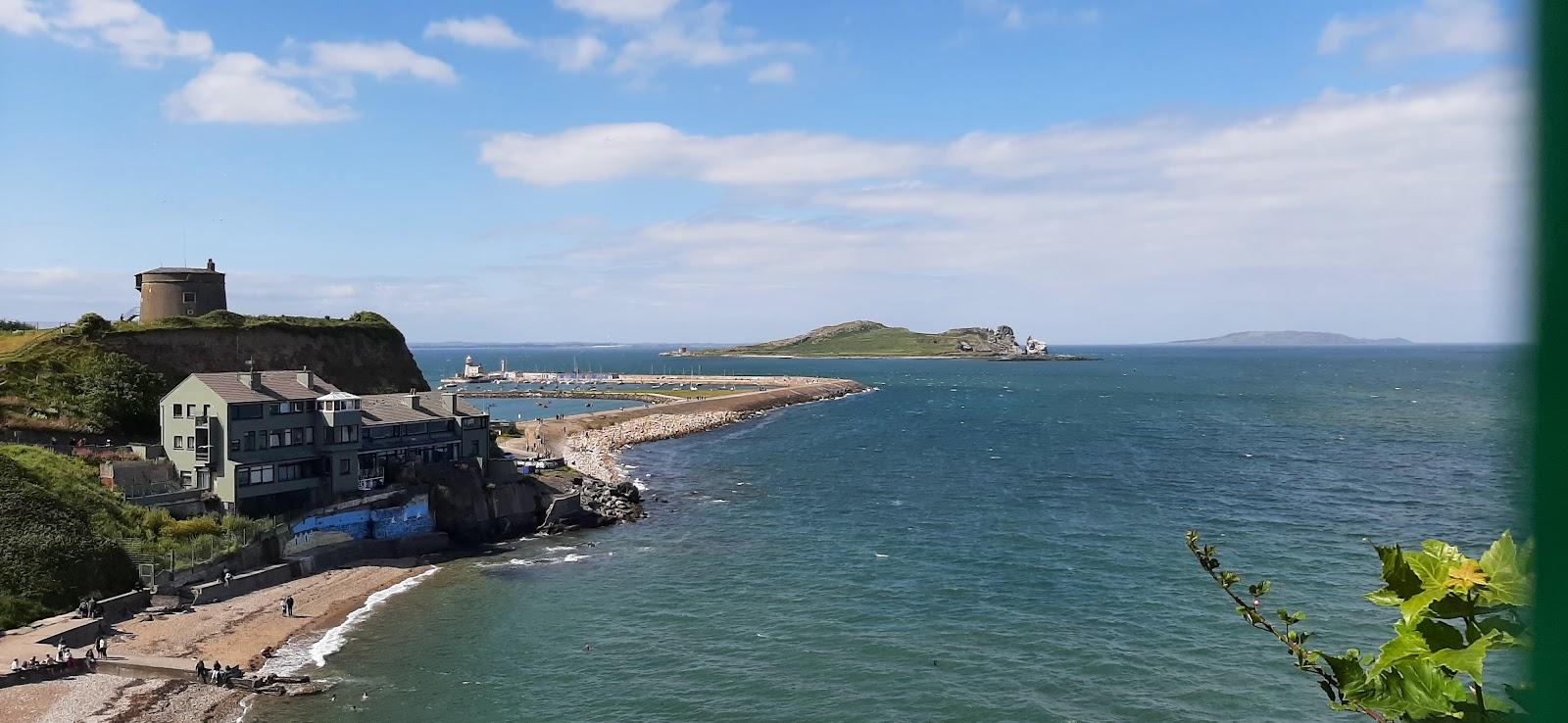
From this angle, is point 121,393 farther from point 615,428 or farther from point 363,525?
point 615,428

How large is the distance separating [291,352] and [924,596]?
7075 cm

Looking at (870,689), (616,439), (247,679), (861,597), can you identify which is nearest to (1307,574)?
(861,597)

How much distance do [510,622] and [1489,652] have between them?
1842 inches

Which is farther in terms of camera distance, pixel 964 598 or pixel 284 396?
pixel 284 396

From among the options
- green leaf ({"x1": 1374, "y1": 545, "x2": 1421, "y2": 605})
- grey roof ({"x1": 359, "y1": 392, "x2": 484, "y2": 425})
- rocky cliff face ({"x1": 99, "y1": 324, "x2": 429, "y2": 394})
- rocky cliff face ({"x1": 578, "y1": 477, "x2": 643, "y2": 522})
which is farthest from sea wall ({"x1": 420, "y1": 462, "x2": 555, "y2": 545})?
green leaf ({"x1": 1374, "y1": 545, "x2": 1421, "y2": 605})

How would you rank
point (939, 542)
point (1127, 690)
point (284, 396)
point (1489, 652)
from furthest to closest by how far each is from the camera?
point (939, 542) → point (284, 396) → point (1127, 690) → point (1489, 652)

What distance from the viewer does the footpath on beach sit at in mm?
99125

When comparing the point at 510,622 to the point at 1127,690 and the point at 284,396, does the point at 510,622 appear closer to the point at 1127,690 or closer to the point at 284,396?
the point at 284,396

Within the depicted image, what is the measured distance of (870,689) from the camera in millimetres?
37531

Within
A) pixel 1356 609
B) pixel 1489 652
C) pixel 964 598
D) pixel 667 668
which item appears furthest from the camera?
pixel 964 598

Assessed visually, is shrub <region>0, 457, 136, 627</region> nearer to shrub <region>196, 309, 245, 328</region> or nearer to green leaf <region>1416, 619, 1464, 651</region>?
shrub <region>196, 309, 245, 328</region>

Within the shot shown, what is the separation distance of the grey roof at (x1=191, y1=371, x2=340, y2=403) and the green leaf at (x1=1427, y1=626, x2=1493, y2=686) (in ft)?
201

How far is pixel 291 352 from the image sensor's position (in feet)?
297

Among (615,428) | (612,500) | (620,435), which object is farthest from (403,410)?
(615,428)
